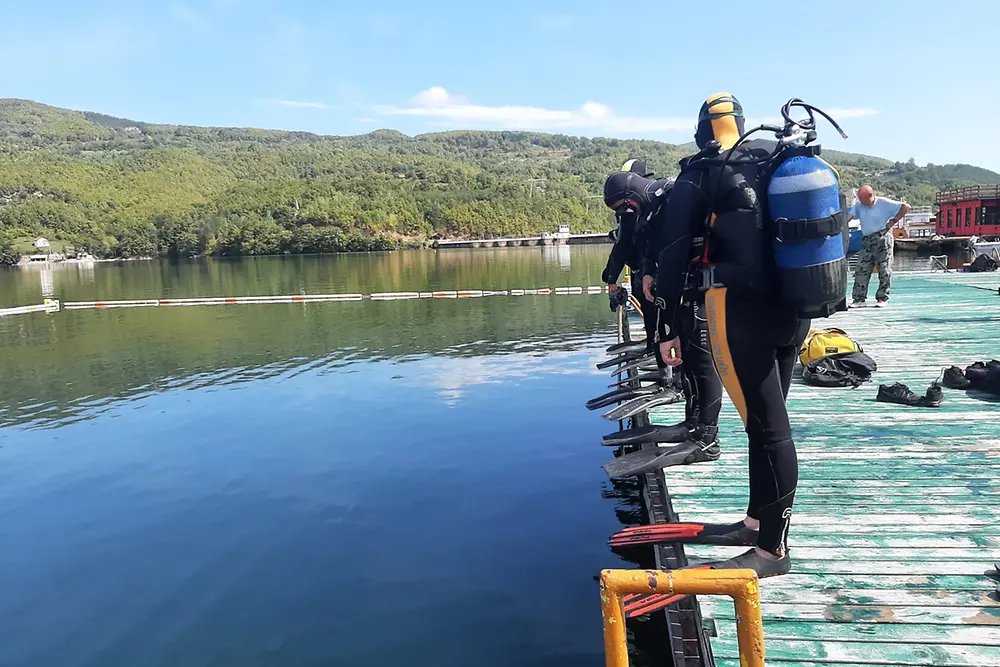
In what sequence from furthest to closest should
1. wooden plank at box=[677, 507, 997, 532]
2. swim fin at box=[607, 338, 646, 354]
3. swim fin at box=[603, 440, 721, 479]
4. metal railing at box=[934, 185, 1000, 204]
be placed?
metal railing at box=[934, 185, 1000, 204]
swim fin at box=[607, 338, 646, 354]
swim fin at box=[603, 440, 721, 479]
wooden plank at box=[677, 507, 997, 532]

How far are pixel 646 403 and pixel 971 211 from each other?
2375 inches

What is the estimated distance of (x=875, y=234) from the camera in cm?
1207

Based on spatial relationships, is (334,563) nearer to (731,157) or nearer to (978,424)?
(731,157)

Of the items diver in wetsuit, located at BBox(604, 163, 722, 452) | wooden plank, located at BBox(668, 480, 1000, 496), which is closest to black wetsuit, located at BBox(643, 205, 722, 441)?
diver in wetsuit, located at BBox(604, 163, 722, 452)

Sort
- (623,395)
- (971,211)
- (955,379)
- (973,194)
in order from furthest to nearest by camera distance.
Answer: (971,211) → (973,194) → (623,395) → (955,379)

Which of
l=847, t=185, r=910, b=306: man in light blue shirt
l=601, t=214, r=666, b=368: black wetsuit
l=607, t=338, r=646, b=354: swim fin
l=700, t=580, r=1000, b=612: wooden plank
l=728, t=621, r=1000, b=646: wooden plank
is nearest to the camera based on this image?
l=728, t=621, r=1000, b=646: wooden plank

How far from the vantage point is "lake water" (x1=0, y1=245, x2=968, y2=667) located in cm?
532

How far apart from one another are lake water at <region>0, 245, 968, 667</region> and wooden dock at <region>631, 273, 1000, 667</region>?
5.78ft

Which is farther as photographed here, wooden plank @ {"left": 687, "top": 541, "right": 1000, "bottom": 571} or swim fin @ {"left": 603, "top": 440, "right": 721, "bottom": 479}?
swim fin @ {"left": 603, "top": 440, "right": 721, "bottom": 479}

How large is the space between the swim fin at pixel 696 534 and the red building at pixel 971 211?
195 feet

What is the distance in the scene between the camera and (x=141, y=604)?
19.2ft

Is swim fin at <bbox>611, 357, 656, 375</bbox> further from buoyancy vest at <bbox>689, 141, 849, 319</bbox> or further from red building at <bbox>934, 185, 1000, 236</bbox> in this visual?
red building at <bbox>934, 185, 1000, 236</bbox>

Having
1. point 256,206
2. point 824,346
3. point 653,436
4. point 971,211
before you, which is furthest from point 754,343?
point 256,206

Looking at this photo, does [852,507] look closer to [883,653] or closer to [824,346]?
[883,653]
